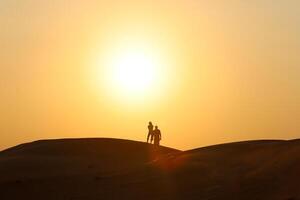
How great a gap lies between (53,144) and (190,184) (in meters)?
19.3

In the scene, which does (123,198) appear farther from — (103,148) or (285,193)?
(103,148)

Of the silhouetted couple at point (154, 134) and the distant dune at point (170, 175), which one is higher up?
the silhouetted couple at point (154, 134)

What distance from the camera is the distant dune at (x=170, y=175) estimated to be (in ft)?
74.6

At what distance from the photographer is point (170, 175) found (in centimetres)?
2650

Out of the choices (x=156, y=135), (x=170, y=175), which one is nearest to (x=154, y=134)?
(x=156, y=135)

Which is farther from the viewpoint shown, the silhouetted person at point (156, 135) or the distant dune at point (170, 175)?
the silhouetted person at point (156, 135)

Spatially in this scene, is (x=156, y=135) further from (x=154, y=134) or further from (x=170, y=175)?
(x=170, y=175)

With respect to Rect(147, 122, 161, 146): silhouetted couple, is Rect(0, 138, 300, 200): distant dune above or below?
below

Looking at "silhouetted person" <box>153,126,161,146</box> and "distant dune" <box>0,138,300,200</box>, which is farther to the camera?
"silhouetted person" <box>153,126,161,146</box>

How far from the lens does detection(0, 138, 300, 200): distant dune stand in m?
22.8

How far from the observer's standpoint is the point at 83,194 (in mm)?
25375

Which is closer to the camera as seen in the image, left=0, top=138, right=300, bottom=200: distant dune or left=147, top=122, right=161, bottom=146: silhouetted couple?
left=0, top=138, right=300, bottom=200: distant dune

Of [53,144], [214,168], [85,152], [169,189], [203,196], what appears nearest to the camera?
[203,196]

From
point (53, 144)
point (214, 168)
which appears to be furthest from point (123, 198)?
point (53, 144)
